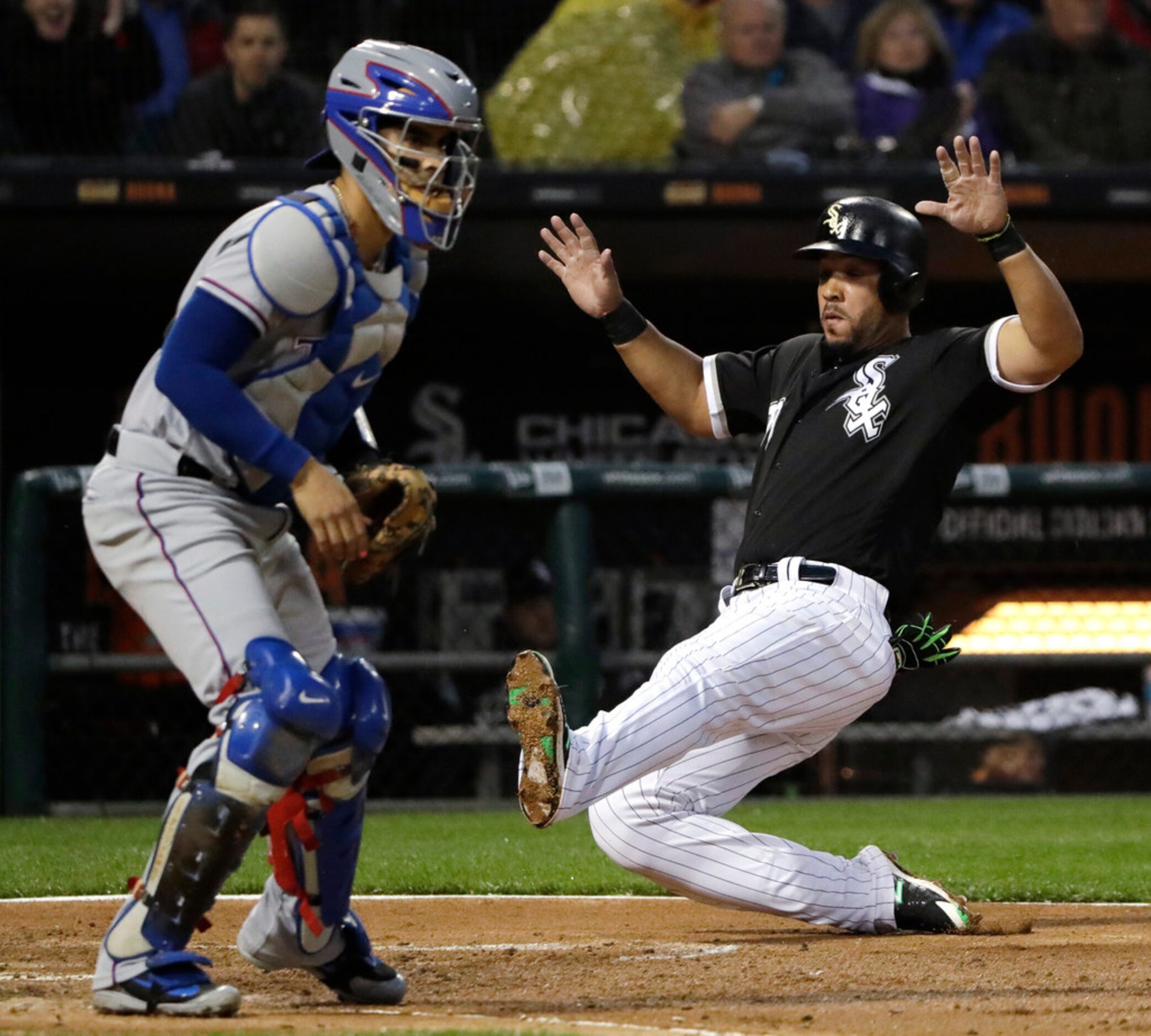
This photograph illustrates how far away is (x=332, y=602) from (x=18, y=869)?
2.59m

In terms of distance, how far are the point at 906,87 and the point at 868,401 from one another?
4600 millimetres

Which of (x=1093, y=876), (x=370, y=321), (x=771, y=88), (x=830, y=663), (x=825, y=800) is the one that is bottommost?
(x=825, y=800)

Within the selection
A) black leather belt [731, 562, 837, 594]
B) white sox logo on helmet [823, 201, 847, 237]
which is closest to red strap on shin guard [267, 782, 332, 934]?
black leather belt [731, 562, 837, 594]

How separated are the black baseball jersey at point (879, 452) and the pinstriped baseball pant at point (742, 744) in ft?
0.25

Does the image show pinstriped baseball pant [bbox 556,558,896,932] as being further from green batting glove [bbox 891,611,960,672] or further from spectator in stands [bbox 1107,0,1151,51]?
spectator in stands [bbox 1107,0,1151,51]

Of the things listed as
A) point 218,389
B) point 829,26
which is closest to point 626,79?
point 829,26

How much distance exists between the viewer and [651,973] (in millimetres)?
3268

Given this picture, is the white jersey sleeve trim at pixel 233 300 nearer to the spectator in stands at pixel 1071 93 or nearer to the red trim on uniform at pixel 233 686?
the red trim on uniform at pixel 233 686

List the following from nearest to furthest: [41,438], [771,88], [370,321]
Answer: [370,321]
[771,88]
[41,438]

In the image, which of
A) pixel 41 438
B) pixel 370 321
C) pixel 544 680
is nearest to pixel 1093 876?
pixel 544 680

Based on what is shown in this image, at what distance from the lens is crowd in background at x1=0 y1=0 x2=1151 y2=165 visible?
7637 mm

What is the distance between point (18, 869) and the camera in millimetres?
4852

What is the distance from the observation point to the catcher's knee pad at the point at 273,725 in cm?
271

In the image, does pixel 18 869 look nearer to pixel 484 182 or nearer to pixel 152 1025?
pixel 152 1025
